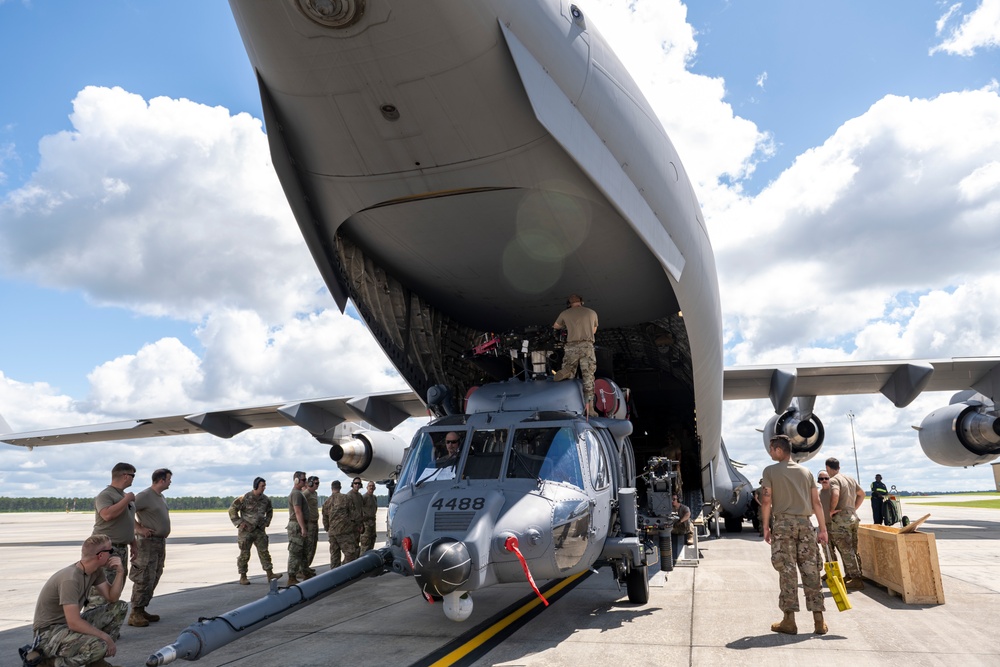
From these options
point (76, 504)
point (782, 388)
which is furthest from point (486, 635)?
point (76, 504)

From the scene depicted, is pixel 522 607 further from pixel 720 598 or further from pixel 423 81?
pixel 423 81

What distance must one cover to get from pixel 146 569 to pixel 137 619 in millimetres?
569

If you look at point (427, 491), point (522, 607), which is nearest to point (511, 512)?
point (427, 491)

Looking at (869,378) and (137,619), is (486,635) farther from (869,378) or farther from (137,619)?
(869,378)

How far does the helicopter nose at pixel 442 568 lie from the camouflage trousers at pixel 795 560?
3.05 metres

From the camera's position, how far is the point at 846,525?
858 centimetres

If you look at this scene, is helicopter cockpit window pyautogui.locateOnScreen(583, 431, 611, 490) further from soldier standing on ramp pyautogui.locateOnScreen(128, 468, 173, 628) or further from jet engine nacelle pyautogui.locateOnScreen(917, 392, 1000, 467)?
jet engine nacelle pyautogui.locateOnScreen(917, 392, 1000, 467)

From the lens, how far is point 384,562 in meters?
6.18

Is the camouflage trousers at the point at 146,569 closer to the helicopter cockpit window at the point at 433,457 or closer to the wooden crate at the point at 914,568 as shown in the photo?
the helicopter cockpit window at the point at 433,457

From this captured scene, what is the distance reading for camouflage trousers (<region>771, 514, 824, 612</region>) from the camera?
6.08 metres

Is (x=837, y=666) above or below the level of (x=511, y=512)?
below

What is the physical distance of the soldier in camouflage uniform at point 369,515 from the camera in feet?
37.7

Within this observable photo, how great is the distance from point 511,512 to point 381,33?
440 centimetres

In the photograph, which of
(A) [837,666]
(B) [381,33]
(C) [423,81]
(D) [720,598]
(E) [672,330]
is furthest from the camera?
(E) [672,330]
